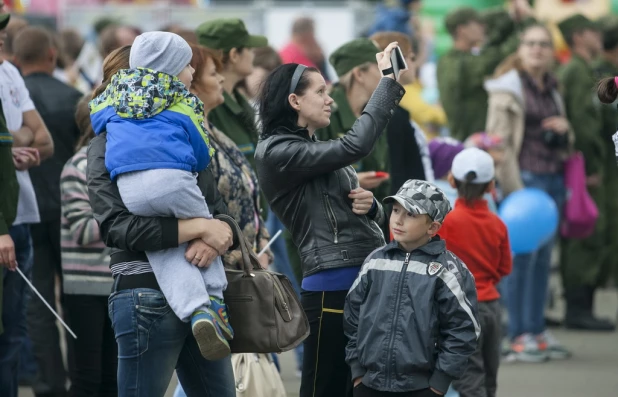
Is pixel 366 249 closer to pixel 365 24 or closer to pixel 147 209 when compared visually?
pixel 147 209

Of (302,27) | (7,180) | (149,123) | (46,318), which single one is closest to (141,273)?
(149,123)

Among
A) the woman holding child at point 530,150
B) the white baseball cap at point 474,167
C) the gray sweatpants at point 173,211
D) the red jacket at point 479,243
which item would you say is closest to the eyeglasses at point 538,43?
the woman holding child at point 530,150

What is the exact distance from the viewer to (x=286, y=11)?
18219 millimetres

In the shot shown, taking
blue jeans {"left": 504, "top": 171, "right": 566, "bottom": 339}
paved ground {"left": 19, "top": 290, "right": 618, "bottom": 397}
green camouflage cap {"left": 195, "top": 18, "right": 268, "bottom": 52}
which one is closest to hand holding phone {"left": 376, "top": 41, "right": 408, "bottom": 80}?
green camouflage cap {"left": 195, "top": 18, "right": 268, "bottom": 52}

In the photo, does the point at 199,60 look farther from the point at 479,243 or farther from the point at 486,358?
the point at 486,358

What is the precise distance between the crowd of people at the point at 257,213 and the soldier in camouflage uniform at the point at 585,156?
0.54 metres

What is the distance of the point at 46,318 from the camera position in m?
7.42

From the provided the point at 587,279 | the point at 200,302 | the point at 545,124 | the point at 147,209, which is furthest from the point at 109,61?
the point at 587,279

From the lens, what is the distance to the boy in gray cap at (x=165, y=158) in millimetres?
4520

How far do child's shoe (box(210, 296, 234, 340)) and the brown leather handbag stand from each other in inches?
3.0

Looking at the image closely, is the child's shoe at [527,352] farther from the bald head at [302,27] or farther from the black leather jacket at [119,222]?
the black leather jacket at [119,222]

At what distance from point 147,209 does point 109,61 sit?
0.82m

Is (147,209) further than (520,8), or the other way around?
(520,8)

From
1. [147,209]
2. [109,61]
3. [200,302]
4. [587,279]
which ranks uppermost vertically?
[109,61]
